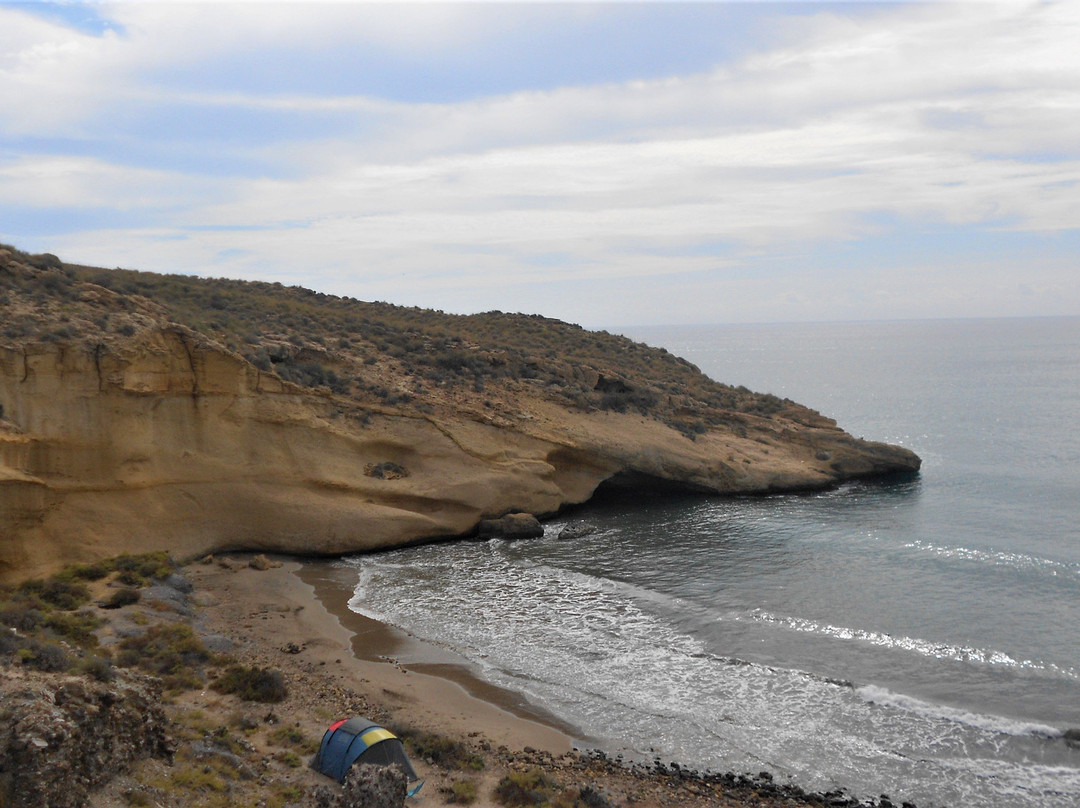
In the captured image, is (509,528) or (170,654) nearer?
(170,654)

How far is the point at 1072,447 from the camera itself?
40500 mm

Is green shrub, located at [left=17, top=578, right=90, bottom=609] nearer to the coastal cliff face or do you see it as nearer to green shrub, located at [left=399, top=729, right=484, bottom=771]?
the coastal cliff face

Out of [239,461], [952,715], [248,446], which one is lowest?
[952,715]

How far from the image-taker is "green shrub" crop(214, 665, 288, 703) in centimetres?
1255

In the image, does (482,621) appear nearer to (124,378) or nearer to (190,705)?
(190,705)

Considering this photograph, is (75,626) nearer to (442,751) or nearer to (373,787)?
(442,751)

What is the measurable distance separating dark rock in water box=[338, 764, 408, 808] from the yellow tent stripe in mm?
638

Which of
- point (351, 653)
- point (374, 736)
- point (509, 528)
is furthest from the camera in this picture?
point (509, 528)

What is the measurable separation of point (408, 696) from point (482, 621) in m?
4.30

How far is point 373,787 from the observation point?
9367mm

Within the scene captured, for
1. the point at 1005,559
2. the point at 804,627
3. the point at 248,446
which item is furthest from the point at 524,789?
the point at 1005,559

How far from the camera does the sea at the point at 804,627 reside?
12617mm

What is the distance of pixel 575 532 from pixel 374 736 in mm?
15938

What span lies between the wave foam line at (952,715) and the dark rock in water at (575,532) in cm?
1220
